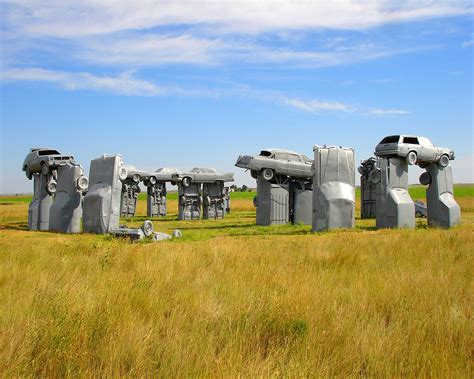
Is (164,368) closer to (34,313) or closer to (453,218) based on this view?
(34,313)

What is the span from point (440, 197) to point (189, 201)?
52.7ft

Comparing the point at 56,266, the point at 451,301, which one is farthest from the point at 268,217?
the point at 451,301

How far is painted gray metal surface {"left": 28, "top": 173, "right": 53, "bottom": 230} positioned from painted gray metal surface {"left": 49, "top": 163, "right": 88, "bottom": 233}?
1245 mm

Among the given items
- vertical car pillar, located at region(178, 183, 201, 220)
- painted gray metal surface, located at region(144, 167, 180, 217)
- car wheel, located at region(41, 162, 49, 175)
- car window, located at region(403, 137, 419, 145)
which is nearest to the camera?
car window, located at region(403, 137, 419, 145)

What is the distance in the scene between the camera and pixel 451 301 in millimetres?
6562

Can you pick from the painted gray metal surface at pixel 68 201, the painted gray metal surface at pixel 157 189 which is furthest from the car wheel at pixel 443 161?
the painted gray metal surface at pixel 157 189

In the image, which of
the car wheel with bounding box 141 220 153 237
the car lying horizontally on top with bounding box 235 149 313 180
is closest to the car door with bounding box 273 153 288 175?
the car lying horizontally on top with bounding box 235 149 313 180

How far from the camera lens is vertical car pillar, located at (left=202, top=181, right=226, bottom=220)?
33438 mm

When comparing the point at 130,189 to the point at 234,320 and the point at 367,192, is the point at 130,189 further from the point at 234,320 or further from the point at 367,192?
the point at 234,320

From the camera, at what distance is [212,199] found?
33.7 metres

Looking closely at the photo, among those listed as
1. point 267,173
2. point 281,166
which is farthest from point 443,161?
point 267,173

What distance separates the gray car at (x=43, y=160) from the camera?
2283cm

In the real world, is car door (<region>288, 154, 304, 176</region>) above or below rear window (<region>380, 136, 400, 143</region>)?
below

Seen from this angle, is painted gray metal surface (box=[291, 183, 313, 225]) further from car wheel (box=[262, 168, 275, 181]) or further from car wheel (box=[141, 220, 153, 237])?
car wheel (box=[141, 220, 153, 237])
